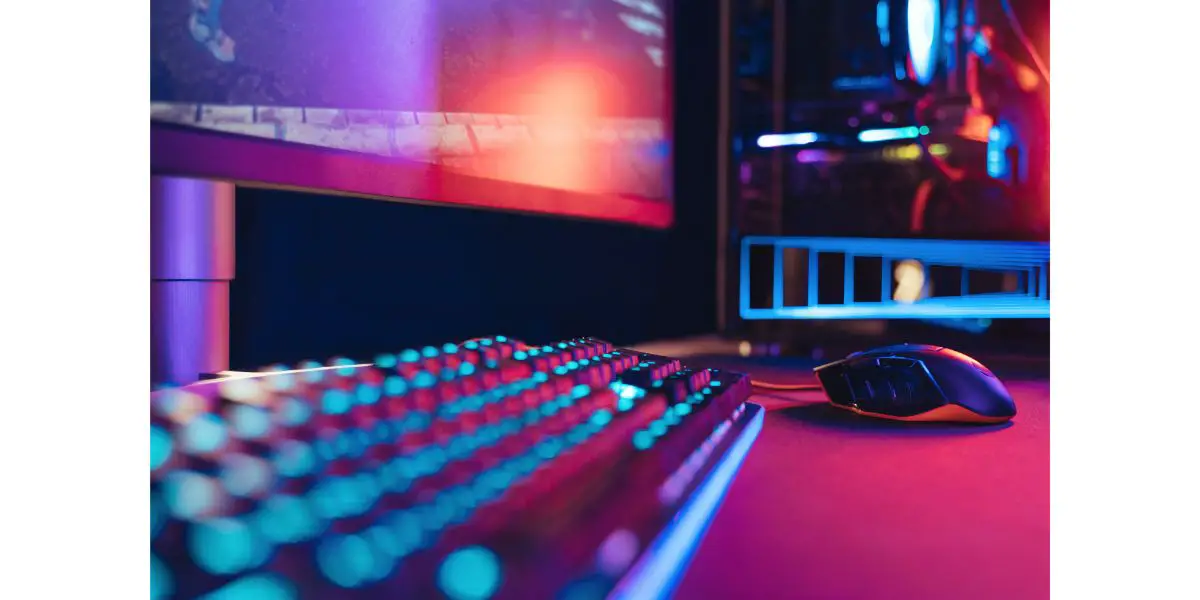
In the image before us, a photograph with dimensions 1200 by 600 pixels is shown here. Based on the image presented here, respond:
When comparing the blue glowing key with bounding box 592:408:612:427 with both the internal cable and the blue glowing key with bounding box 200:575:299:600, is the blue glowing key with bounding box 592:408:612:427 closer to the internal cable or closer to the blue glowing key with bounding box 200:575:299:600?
the blue glowing key with bounding box 200:575:299:600

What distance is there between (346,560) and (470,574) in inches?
1.7

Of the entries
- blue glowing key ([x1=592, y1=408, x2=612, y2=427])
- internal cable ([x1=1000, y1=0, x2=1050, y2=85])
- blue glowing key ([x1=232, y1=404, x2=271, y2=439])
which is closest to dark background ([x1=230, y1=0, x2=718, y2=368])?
blue glowing key ([x1=232, y1=404, x2=271, y2=439])

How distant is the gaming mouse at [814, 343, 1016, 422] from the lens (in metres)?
0.58

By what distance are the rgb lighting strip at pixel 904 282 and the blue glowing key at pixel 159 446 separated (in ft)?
3.12

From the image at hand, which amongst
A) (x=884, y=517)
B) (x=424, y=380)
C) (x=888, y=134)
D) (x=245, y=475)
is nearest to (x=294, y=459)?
(x=245, y=475)

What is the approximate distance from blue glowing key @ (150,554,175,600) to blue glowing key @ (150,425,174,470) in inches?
3.2

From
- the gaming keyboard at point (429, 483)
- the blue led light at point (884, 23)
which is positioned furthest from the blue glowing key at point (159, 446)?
the blue led light at point (884, 23)

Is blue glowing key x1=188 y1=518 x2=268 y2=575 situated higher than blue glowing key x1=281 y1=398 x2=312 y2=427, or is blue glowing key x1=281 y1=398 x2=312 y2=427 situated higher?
blue glowing key x1=281 y1=398 x2=312 y2=427

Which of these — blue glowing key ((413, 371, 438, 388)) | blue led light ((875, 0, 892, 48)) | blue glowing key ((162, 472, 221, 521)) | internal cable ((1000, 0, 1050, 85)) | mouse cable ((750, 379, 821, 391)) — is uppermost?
blue led light ((875, 0, 892, 48))

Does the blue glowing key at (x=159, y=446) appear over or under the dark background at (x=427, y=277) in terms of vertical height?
under

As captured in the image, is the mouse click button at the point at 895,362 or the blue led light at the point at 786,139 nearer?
the mouse click button at the point at 895,362

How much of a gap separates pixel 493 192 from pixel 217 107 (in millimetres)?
266

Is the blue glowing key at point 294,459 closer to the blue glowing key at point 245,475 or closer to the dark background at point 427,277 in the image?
the blue glowing key at point 245,475

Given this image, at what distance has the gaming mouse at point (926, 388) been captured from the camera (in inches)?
22.7
